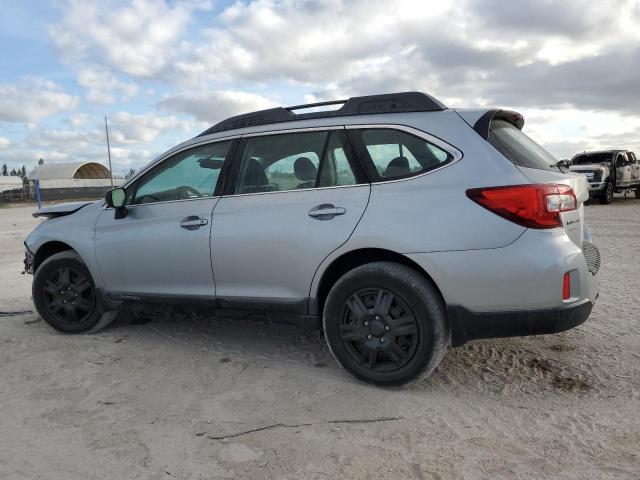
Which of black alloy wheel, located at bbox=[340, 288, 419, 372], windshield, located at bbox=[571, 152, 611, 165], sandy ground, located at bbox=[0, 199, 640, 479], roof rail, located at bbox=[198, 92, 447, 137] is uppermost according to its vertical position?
windshield, located at bbox=[571, 152, 611, 165]

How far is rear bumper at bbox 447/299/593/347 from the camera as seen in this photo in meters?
2.95

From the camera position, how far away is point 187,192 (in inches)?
162

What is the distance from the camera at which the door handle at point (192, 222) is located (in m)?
3.88

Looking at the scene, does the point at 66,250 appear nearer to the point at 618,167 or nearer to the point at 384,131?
the point at 384,131

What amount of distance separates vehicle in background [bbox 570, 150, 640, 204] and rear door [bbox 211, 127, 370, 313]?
17.2 meters

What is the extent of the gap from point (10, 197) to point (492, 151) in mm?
44592

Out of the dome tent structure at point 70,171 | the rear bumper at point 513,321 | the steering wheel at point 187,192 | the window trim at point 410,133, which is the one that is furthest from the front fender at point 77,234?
the dome tent structure at point 70,171

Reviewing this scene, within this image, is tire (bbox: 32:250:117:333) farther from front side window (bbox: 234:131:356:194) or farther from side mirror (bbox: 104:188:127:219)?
front side window (bbox: 234:131:356:194)

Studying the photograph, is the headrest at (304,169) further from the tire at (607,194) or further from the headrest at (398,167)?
the tire at (607,194)

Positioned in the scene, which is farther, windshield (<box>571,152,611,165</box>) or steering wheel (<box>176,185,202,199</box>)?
windshield (<box>571,152,611,165</box>)

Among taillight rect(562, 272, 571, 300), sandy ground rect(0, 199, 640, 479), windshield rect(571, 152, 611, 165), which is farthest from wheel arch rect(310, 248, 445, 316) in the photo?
windshield rect(571, 152, 611, 165)

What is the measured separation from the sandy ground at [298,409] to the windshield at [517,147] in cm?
137

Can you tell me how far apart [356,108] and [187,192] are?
146 centimetres

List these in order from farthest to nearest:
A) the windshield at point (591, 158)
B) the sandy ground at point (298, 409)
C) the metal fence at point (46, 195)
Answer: the metal fence at point (46, 195), the windshield at point (591, 158), the sandy ground at point (298, 409)
